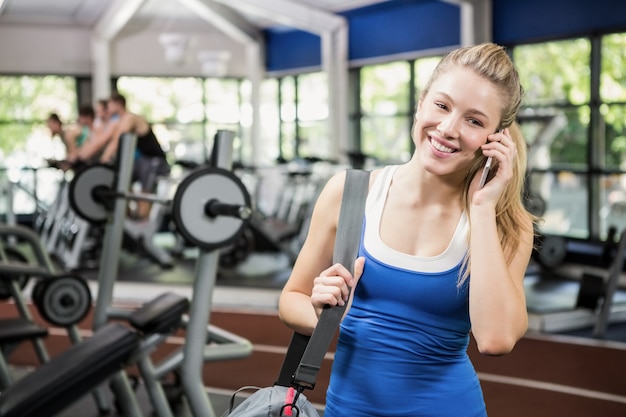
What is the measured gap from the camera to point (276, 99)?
11375mm

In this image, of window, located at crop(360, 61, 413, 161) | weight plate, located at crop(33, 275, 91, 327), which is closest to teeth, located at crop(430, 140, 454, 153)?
weight plate, located at crop(33, 275, 91, 327)

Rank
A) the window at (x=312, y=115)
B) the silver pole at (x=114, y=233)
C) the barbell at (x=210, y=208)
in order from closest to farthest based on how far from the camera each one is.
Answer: the barbell at (x=210, y=208) < the silver pole at (x=114, y=233) < the window at (x=312, y=115)

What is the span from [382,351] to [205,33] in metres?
10.3

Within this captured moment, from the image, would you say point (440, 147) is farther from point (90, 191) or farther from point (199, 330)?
point (90, 191)

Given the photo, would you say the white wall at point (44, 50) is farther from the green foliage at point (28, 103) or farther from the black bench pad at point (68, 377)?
the black bench pad at point (68, 377)

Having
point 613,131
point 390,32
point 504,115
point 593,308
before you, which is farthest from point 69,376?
point 390,32

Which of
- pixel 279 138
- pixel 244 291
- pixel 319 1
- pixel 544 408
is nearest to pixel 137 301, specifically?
A: pixel 244 291

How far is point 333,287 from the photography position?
1.19 m

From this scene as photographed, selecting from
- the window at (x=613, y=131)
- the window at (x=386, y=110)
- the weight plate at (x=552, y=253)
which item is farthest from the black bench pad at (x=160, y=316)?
the window at (x=386, y=110)

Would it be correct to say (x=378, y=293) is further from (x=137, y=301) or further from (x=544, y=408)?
(x=137, y=301)

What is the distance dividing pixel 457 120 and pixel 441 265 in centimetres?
20

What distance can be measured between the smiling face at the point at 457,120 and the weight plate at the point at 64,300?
2.75 meters

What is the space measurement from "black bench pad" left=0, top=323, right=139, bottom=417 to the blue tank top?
32cm

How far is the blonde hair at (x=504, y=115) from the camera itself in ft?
4.09
